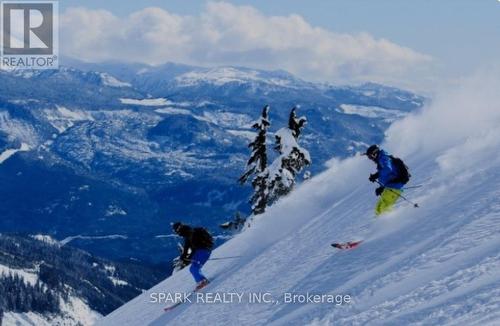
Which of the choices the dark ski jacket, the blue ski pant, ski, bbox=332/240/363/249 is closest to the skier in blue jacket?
ski, bbox=332/240/363/249

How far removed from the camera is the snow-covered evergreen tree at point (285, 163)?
3800cm

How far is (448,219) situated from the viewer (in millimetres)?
11953

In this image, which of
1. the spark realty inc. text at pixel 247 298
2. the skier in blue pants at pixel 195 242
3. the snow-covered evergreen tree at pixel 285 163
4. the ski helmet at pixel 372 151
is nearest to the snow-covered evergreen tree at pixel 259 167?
the snow-covered evergreen tree at pixel 285 163

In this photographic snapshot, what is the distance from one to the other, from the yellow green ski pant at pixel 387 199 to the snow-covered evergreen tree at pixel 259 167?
78.7ft

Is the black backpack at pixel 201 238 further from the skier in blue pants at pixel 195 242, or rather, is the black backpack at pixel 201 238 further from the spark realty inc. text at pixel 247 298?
the spark realty inc. text at pixel 247 298

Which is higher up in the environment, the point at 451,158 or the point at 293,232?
the point at 451,158

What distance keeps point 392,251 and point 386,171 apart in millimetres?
3144

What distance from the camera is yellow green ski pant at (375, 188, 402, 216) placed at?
14.6 meters

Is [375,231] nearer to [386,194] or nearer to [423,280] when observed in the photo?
[386,194]

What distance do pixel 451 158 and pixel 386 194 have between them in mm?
3265

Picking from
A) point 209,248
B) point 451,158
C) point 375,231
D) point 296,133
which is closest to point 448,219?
point 375,231

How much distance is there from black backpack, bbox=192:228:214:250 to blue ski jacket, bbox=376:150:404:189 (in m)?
4.83

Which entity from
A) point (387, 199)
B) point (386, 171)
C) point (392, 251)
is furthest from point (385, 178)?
point (392, 251)

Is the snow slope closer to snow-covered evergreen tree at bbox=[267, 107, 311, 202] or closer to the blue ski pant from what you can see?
the blue ski pant
